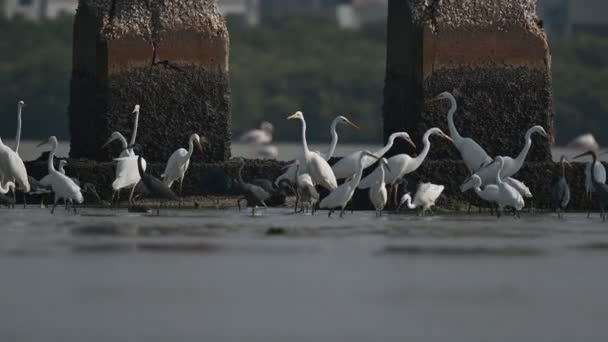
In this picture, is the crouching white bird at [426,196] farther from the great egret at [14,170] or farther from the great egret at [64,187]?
the great egret at [14,170]

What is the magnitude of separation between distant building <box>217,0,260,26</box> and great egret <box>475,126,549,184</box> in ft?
162

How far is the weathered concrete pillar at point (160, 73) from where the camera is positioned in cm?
1931

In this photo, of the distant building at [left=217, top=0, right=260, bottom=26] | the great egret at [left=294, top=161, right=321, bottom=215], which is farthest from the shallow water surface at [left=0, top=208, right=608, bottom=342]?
the distant building at [left=217, top=0, right=260, bottom=26]

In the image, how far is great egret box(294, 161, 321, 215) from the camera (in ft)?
60.4

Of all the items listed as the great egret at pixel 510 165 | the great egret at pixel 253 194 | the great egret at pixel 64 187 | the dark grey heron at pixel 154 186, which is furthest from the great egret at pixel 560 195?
the great egret at pixel 64 187

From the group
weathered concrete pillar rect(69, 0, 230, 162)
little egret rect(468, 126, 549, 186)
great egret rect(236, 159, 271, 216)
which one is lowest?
great egret rect(236, 159, 271, 216)

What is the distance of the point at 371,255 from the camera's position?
545 inches

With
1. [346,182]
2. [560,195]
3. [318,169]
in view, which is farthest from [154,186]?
[560,195]

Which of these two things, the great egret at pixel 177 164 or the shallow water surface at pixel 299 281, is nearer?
the shallow water surface at pixel 299 281

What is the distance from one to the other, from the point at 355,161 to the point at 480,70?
1470mm

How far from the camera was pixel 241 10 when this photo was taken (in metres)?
70.6

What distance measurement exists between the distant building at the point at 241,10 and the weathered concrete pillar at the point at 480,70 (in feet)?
160

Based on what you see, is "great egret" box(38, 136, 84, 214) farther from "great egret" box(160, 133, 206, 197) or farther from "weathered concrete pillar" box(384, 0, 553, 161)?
"weathered concrete pillar" box(384, 0, 553, 161)

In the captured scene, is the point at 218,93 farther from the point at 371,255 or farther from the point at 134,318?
the point at 134,318
